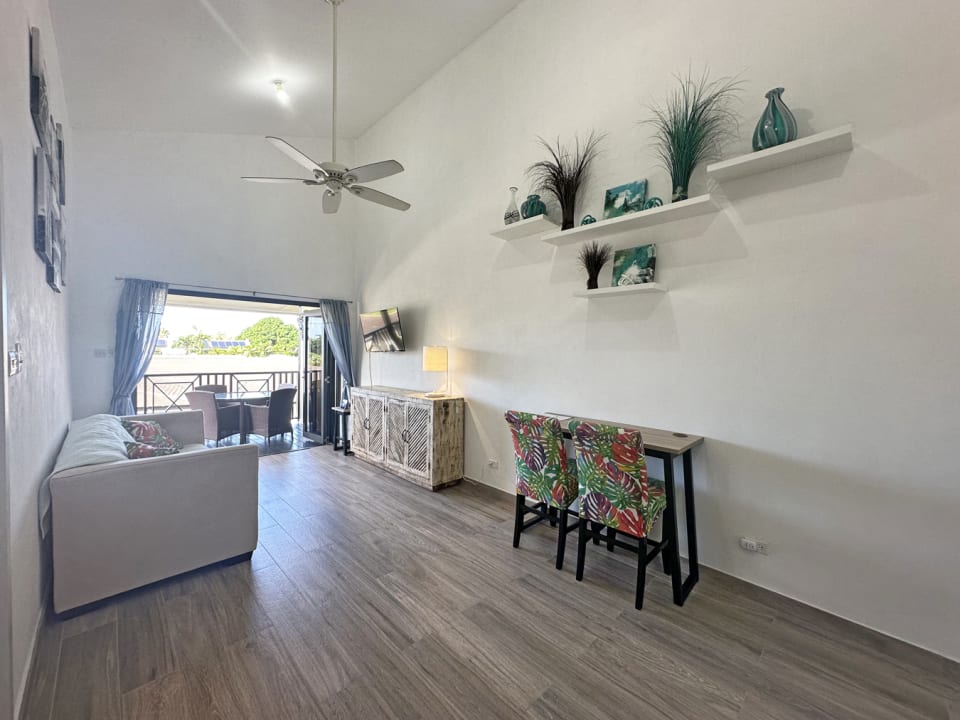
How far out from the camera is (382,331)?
515 cm

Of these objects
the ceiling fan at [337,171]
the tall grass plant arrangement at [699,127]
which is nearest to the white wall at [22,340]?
the ceiling fan at [337,171]

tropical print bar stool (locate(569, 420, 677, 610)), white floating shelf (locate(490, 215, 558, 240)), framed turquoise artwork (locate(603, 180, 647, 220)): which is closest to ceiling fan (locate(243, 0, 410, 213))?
white floating shelf (locate(490, 215, 558, 240))

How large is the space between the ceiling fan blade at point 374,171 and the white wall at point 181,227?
2.99 m

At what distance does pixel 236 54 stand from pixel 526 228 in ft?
10.2

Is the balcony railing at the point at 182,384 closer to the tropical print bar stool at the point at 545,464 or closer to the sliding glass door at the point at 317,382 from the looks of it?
the sliding glass door at the point at 317,382

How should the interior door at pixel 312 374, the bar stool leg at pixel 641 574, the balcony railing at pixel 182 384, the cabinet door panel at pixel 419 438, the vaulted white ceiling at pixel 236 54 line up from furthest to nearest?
1. the balcony railing at pixel 182 384
2. the interior door at pixel 312 374
3. the cabinet door panel at pixel 419 438
4. the vaulted white ceiling at pixel 236 54
5. the bar stool leg at pixel 641 574

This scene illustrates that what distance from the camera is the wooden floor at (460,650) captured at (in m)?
1.55

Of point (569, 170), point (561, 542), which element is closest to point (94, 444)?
point (561, 542)

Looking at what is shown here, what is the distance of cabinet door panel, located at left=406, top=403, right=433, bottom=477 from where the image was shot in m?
3.96

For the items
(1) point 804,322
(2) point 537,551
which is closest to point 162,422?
(2) point 537,551

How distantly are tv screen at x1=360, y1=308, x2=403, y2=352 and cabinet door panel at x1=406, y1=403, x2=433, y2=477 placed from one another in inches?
44.2

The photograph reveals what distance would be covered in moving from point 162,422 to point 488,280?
11.5 feet

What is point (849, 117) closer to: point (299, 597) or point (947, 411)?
point (947, 411)

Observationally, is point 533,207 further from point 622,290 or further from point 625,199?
point 622,290
